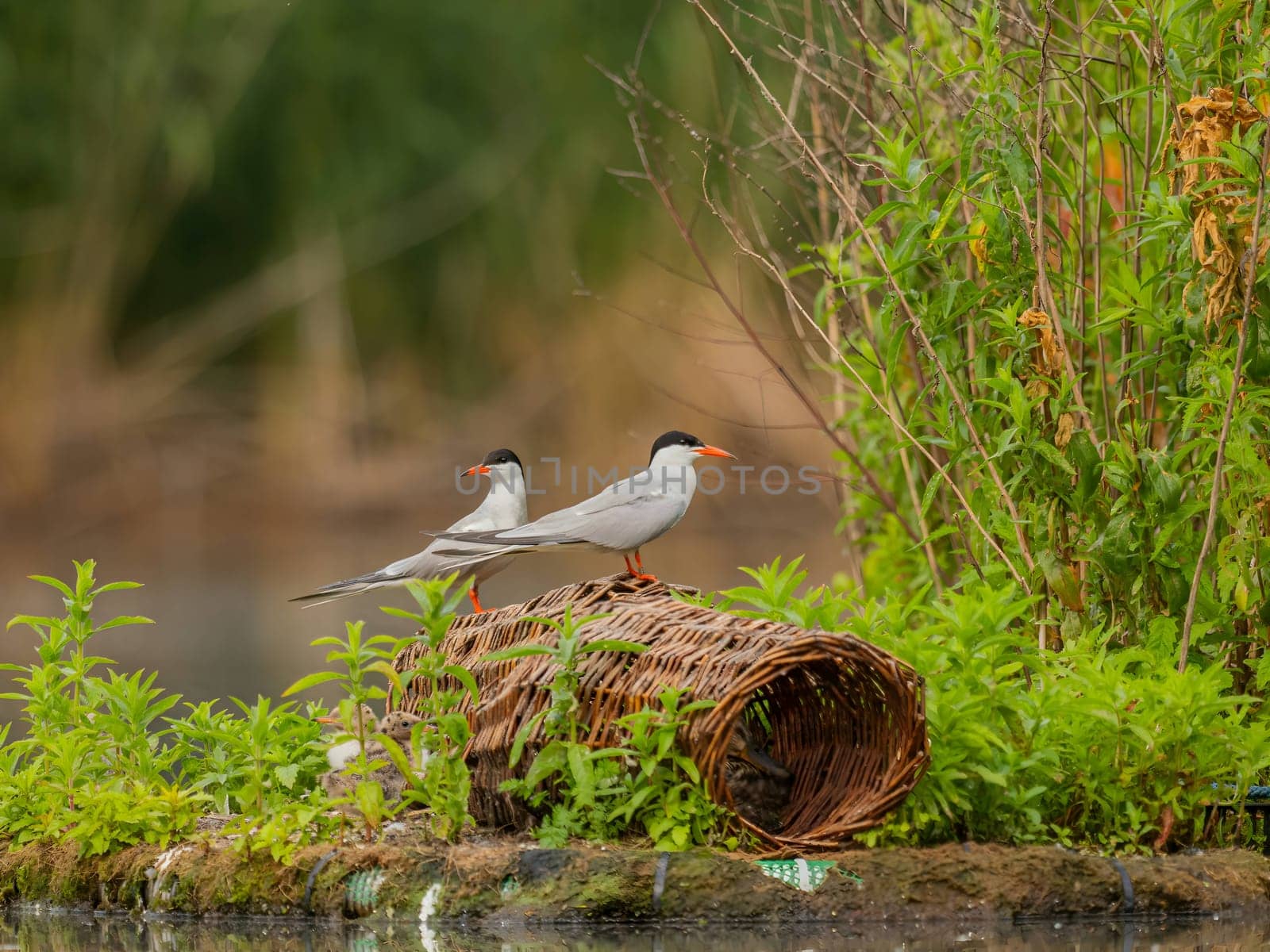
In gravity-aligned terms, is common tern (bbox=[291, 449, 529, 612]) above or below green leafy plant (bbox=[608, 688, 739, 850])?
above

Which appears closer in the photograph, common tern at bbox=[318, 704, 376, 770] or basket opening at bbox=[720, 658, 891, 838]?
basket opening at bbox=[720, 658, 891, 838]

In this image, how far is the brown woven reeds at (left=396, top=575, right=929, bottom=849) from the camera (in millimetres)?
4062

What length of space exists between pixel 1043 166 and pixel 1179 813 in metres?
2.01

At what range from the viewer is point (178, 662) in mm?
9758

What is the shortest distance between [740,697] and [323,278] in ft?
42.8

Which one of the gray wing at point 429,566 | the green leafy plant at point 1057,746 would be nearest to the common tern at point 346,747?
the gray wing at point 429,566

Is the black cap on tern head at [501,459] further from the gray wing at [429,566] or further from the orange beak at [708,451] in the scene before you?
the orange beak at [708,451]

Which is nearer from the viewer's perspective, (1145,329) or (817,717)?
(817,717)

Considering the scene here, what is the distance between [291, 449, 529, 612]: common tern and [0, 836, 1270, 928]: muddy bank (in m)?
1.73

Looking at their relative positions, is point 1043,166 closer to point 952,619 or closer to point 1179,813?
point 952,619

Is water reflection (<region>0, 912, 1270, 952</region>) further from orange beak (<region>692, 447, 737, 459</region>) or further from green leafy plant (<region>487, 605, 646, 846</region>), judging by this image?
orange beak (<region>692, 447, 737, 459</region>)

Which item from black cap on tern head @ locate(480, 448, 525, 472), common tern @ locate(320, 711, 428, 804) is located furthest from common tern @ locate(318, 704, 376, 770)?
black cap on tern head @ locate(480, 448, 525, 472)

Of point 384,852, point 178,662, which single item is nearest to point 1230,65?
point 384,852

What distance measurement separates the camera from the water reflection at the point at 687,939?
12.5ft
